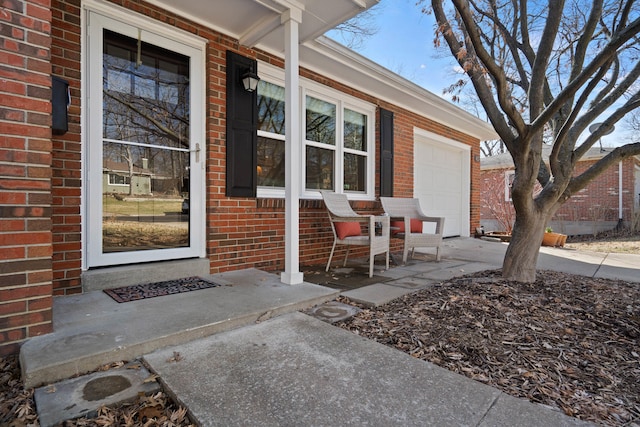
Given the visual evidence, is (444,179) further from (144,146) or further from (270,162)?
(144,146)

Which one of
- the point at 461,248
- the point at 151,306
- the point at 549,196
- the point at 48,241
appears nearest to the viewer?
the point at 48,241

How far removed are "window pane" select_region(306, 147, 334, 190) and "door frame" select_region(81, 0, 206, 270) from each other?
1628mm

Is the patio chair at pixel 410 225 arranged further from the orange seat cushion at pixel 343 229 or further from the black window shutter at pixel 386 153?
the orange seat cushion at pixel 343 229

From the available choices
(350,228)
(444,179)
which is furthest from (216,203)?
(444,179)

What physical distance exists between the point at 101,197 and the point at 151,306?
113 cm

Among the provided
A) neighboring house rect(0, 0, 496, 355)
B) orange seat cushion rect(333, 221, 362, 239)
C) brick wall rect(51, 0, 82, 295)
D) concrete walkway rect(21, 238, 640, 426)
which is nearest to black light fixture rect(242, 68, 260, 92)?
neighboring house rect(0, 0, 496, 355)

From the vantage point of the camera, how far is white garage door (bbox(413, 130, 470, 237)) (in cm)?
659

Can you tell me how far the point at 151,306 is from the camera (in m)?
2.31

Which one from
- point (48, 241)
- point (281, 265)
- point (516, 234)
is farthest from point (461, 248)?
point (48, 241)

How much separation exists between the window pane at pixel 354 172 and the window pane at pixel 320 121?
44cm

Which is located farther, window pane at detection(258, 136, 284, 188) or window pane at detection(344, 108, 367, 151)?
window pane at detection(344, 108, 367, 151)

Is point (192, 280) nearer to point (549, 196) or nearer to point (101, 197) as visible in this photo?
point (101, 197)

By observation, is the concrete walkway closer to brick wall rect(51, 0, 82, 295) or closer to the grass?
brick wall rect(51, 0, 82, 295)

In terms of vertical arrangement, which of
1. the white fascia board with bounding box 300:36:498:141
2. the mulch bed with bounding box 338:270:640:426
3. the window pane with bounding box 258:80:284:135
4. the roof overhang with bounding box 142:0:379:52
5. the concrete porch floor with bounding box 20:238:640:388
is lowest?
the mulch bed with bounding box 338:270:640:426
